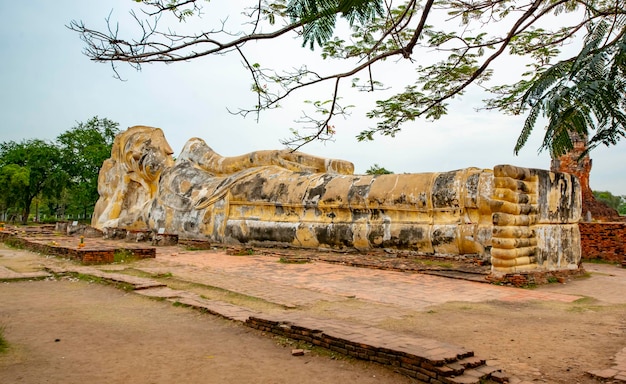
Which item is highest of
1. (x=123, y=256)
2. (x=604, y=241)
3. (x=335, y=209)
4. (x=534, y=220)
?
(x=335, y=209)

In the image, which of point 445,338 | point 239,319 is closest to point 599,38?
point 445,338

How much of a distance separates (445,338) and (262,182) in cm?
817

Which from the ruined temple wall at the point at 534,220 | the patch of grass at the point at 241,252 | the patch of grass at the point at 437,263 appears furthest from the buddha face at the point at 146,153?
the ruined temple wall at the point at 534,220

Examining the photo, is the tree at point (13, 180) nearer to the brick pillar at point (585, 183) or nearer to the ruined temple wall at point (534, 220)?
the brick pillar at point (585, 183)

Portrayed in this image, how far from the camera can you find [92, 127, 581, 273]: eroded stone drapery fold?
7.46 metres

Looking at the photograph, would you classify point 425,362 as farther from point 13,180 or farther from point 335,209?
point 13,180

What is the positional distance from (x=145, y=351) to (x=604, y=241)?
36.8 ft

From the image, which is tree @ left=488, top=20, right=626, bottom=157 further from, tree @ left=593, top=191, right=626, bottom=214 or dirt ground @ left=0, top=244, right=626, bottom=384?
tree @ left=593, top=191, right=626, bottom=214

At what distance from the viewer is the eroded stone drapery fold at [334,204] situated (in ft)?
24.5

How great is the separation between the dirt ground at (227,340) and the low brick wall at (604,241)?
6.41 meters

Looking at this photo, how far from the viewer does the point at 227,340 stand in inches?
157

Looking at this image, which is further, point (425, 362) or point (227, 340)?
point (227, 340)

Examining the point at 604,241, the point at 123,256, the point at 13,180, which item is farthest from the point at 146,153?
the point at 604,241

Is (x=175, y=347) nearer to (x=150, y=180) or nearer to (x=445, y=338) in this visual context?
(x=445, y=338)
